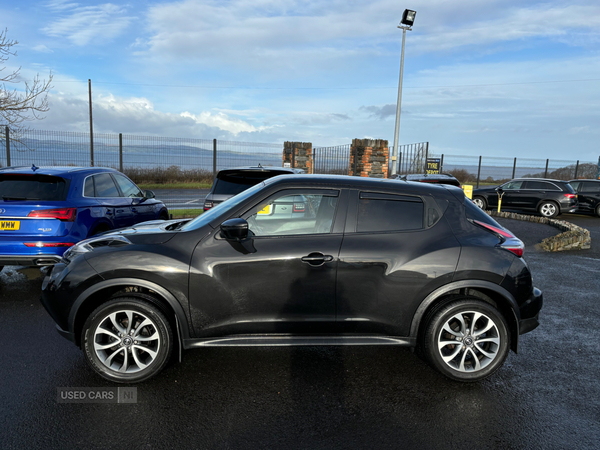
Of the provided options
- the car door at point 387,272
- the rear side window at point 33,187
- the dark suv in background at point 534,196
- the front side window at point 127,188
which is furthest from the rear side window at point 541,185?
the rear side window at point 33,187

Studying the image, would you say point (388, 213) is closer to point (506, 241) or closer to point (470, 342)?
point (506, 241)

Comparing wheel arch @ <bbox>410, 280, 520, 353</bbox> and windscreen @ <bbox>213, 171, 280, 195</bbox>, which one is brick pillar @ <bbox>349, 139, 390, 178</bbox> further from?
wheel arch @ <bbox>410, 280, 520, 353</bbox>

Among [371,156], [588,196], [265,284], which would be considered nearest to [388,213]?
[265,284]

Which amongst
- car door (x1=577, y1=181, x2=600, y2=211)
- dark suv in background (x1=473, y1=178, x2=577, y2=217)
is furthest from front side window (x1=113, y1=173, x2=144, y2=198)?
car door (x1=577, y1=181, x2=600, y2=211)

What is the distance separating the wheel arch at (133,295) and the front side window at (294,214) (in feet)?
2.90

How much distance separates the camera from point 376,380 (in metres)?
3.76

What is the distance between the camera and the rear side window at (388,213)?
3785 millimetres

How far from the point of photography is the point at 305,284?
142 inches

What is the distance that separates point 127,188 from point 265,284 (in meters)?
5.31

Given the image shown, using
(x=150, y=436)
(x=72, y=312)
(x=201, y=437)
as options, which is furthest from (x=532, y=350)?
(x=72, y=312)

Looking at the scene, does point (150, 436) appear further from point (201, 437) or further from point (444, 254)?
point (444, 254)

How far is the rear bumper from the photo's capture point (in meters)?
5.63

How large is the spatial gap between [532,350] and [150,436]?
3.62 meters

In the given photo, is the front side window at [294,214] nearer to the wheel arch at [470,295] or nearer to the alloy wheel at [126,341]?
the wheel arch at [470,295]
